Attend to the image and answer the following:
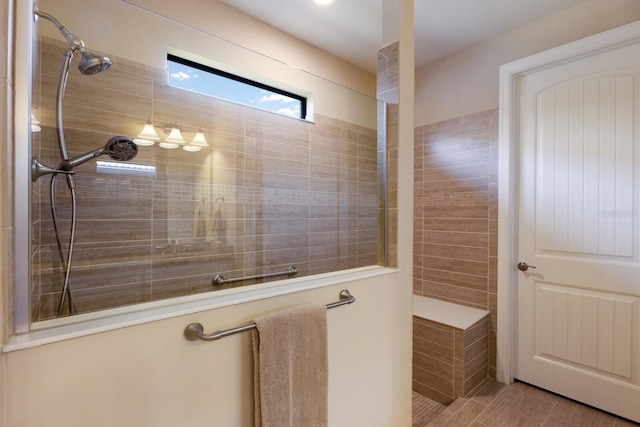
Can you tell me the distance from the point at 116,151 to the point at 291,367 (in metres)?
1.23

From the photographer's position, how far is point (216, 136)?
1729 mm

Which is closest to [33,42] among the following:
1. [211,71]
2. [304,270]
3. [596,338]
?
[211,71]

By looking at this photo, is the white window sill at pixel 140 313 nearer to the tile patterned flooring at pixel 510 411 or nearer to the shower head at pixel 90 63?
the shower head at pixel 90 63

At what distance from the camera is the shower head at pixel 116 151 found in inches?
51.1

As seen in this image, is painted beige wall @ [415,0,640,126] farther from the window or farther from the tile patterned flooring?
the tile patterned flooring

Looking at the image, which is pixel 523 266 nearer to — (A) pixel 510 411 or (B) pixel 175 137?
(A) pixel 510 411

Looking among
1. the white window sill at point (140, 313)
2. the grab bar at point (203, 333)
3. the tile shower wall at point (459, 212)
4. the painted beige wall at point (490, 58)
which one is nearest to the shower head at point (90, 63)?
Answer: the white window sill at point (140, 313)

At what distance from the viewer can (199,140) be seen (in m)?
1.68

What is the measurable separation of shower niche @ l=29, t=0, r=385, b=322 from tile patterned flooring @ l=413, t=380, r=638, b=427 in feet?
3.83

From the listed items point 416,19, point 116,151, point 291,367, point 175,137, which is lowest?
point 291,367

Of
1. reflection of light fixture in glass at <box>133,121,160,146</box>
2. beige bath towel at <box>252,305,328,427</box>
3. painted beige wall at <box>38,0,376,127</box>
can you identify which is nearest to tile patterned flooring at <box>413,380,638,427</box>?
beige bath towel at <box>252,305,328,427</box>

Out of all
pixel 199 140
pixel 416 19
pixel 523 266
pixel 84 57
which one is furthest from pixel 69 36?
pixel 523 266

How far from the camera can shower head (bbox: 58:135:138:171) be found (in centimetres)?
130

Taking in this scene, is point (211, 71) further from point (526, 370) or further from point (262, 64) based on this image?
point (526, 370)
